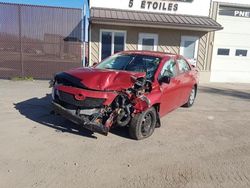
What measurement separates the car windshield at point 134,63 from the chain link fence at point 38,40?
19.1ft

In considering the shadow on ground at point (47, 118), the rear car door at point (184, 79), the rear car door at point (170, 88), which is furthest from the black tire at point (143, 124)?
the rear car door at point (184, 79)

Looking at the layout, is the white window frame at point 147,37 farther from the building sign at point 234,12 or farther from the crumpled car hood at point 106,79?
the crumpled car hood at point 106,79

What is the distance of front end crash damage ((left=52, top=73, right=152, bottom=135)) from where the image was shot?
4.88 metres

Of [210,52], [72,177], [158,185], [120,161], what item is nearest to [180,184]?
[158,185]

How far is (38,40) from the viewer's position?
12.0 meters

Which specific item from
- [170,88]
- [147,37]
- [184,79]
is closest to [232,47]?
[147,37]

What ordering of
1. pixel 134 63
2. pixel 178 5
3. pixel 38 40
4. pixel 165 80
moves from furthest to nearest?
pixel 178 5 → pixel 38 40 → pixel 134 63 → pixel 165 80

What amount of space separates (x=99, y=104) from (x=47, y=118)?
1987 mm

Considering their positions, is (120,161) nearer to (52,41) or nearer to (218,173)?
(218,173)

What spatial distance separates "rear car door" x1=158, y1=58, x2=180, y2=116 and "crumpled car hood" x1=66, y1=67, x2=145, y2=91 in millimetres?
761

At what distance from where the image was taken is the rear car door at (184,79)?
278 inches

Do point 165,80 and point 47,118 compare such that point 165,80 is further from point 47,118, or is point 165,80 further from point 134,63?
point 47,118

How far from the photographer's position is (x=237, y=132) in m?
6.29

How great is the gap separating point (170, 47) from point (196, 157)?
979 cm
